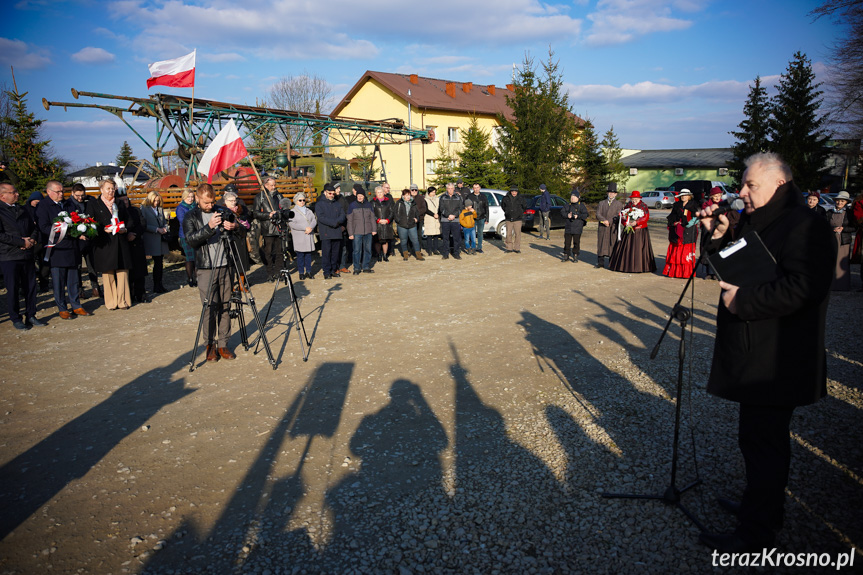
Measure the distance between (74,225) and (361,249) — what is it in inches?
232

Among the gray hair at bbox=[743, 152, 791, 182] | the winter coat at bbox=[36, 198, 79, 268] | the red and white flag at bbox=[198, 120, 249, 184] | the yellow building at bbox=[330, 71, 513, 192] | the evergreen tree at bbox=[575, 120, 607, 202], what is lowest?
the winter coat at bbox=[36, 198, 79, 268]

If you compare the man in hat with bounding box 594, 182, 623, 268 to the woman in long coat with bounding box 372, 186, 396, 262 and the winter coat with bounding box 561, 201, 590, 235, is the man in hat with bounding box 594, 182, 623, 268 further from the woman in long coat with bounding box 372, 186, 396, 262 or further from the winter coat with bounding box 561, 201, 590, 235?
the woman in long coat with bounding box 372, 186, 396, 262

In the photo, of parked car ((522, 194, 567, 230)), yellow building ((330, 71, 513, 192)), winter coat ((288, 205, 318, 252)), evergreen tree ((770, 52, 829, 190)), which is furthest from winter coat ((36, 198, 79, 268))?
evergreen tree ((770, 52, 829, 190))

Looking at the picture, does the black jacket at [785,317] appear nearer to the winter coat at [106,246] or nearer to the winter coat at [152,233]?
the winter coat at [106,246]

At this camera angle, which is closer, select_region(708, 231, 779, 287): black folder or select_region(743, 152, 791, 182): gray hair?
select_region(708, 231, 779, 287): black folder

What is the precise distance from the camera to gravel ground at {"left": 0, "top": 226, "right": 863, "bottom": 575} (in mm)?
2953

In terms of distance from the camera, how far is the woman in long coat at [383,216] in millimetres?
13320

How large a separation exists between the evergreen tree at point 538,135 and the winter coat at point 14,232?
20866mm

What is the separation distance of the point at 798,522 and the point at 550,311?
530cm

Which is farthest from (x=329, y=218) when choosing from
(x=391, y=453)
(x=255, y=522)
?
(x=255, y=522)

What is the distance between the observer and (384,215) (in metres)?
13.4

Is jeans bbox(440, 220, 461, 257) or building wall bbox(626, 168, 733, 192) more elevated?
building wall bbox(626, 168, 733, 192)

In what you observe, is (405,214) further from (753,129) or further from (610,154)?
(753,129)

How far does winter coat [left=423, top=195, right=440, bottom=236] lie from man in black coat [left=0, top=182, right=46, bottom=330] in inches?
363
